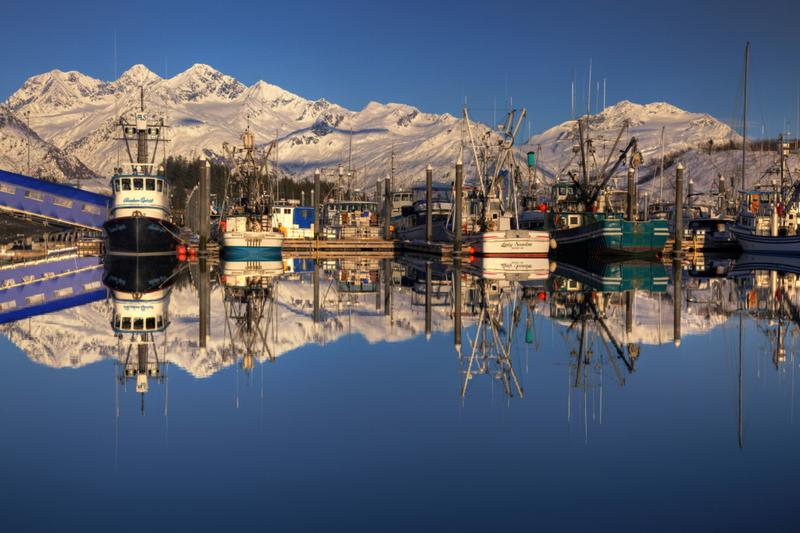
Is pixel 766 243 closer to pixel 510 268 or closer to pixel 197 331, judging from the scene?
pixel 510 268

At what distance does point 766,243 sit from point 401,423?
50.1m

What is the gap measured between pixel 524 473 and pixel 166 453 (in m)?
3.14

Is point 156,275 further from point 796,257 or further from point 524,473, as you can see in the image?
point 796,257

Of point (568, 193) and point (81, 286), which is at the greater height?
point (568, 193)

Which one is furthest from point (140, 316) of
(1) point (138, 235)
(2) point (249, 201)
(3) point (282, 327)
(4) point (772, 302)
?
(2) point (249, 201)

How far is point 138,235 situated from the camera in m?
40.1

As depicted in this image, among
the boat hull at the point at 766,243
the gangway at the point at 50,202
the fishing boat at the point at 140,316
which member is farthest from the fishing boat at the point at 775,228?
the gangway at the point at 50,202

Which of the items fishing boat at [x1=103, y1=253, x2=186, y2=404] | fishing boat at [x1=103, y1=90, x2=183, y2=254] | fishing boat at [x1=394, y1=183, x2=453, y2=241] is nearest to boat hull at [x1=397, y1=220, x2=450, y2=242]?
fishing boat at [x1=394, y1=183, x2=453, y2=241]

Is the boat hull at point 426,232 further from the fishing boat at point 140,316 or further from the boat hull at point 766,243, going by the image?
the fishing boat at point 140,316

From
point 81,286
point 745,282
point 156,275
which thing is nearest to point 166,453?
point 81,286

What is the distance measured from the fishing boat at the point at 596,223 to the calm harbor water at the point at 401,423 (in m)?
26.4

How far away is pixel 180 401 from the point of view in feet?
28.9

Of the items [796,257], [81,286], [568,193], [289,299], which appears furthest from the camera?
[568,193]

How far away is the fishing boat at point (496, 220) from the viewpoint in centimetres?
4025
